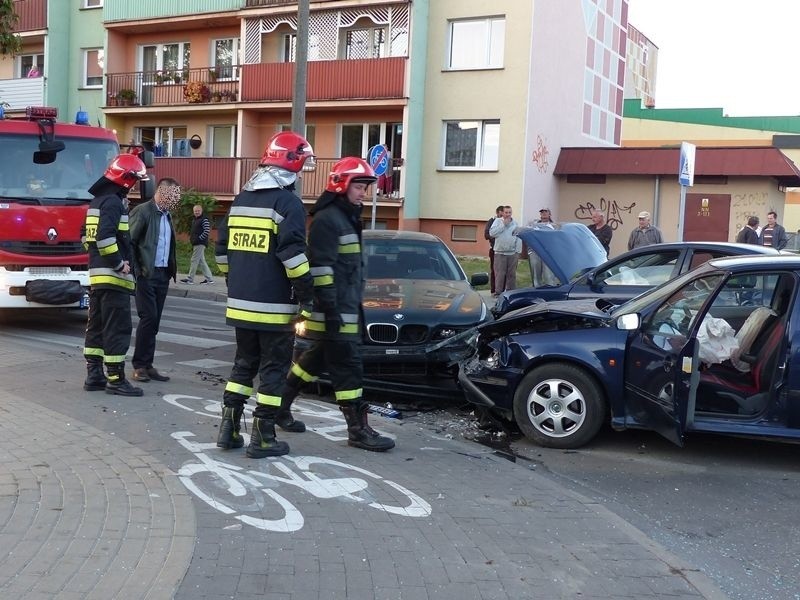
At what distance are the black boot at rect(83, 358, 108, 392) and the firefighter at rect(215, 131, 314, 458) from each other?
2367 mm

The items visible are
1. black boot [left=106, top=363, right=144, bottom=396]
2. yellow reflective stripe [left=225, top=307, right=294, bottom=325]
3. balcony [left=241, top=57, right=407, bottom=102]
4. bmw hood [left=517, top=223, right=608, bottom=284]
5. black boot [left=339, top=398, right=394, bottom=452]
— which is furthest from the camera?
balcony [left=241, top=57, right=407, bottom=102]

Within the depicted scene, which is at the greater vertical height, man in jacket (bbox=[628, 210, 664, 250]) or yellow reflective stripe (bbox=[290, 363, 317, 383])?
man in jacket (bbox=[628, 210, 664, 250])

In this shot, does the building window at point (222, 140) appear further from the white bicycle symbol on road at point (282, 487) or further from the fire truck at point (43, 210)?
the white bicycle symbol on road at point (282, 487)


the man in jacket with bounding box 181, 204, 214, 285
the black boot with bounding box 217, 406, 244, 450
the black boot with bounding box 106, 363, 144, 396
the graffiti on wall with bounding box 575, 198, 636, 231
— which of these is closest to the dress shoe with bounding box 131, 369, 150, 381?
the black boot with bounding box 106, 363, 144, 396

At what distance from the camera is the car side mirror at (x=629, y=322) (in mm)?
6621

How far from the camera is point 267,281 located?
5734 mm

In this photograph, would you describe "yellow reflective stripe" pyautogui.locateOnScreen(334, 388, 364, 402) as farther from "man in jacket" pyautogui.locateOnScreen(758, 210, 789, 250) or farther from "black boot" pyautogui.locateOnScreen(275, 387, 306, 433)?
"man in jacket" pyautogui.locateOnScreen(758, 210, 789, 250)

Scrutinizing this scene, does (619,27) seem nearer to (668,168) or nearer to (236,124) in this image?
(668,168)

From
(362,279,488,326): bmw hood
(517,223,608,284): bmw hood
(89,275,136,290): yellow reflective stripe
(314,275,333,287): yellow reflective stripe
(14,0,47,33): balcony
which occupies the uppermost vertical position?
(14,0,47,33): balcony

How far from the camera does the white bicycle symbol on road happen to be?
4871 millimetres

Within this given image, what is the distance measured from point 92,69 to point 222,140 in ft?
24.5

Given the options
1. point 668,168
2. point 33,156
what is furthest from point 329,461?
point 668,168

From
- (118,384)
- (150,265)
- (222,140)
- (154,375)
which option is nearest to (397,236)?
(150,265)

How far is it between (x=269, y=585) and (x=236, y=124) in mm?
28345
